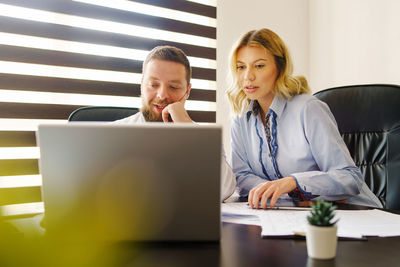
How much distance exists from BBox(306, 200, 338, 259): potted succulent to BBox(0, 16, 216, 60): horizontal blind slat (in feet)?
6.05

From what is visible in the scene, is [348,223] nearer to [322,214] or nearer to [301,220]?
[301,220]

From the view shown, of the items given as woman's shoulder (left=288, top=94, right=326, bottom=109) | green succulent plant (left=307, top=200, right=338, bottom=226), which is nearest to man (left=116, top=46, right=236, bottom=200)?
woman's shoulder (left=288, top=94, right=326, bottom=109)

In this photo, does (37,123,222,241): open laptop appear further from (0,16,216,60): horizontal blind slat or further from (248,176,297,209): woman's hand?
(0,16,216,60): horizontal blind slat

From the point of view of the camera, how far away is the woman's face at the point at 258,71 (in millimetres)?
1601

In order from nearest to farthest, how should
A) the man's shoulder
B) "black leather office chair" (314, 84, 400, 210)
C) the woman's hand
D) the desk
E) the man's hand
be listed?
the desk, the woman's hand, the man's hand, "black leather office chair" (314, 84, 400, 210), the man's shoulder

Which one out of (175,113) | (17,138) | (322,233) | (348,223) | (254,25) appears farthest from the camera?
(254,25)

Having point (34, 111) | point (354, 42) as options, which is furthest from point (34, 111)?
point (354, 42)

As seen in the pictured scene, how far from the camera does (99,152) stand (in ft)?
1.98

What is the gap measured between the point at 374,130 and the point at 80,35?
1.66m

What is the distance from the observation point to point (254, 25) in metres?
2.68

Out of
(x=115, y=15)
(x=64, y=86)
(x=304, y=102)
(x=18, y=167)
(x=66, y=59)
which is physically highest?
(x=115, y=15)

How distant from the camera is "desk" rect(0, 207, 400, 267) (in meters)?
0.57

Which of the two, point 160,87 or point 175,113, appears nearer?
point 175,113

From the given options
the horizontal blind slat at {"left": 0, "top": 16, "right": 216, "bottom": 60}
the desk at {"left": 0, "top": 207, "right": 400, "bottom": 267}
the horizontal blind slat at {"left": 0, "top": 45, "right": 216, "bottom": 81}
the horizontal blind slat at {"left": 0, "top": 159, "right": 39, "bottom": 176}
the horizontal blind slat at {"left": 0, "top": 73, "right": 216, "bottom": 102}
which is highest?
the horizontal blind slat at {"left": 0, "top": 16, "right": 216, "bottom": 60}
